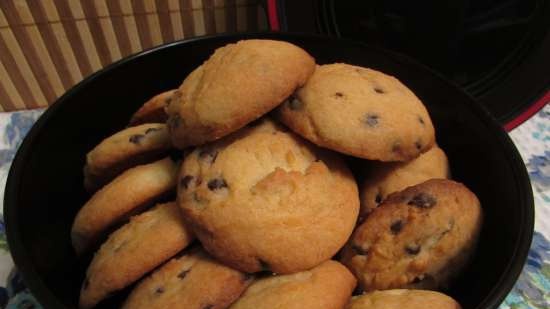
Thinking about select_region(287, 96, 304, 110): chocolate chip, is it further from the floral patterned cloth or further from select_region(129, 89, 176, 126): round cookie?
the floral patterned cloth

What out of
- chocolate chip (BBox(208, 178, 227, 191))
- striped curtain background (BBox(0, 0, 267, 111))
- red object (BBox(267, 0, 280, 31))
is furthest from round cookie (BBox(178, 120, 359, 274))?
striped curtain background (BBox(0, 0, 267, 111))

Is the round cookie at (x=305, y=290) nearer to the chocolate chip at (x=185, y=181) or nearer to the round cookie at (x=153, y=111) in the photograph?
the chocolate chip at (x=185, y=181)

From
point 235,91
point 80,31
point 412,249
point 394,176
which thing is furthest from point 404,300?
point 80,31

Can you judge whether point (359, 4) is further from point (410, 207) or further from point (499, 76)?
point (410, 207)

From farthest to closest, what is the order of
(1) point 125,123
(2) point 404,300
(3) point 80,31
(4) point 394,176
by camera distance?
1. (3) point 80,31
2. (1) point 125,123
3. (4) point 394,176
4. (2) point 404,300

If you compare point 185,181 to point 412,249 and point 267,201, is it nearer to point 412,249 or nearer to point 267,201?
point 267,201

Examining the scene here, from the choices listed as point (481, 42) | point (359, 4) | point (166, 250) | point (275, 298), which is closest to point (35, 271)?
point (166, 250)
